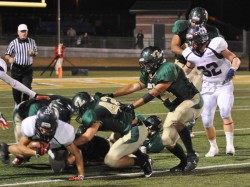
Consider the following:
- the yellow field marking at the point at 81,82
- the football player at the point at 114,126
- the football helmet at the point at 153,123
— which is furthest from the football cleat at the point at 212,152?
the yellow field marking at the point at 81,82

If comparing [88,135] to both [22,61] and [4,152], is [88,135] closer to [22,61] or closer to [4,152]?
[4,152]

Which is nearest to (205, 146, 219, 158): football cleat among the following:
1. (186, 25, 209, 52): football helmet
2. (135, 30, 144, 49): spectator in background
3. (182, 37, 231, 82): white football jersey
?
(182, 37, 231, 82): white football jersey

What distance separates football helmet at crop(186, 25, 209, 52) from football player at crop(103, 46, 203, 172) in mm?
731

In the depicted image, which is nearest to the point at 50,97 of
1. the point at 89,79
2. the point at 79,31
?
the point at 89,79

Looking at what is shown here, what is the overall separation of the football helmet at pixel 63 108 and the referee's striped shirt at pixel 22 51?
4747 millimetres

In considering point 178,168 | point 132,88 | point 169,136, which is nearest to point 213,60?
point 132,88

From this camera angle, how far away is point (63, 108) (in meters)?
7.22

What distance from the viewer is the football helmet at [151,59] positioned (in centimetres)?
719

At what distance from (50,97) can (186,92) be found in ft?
4.68

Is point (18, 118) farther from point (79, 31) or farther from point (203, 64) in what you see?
point (79, 31)

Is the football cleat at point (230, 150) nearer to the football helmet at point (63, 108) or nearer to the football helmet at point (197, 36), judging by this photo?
the football helmet at point (197, 36)

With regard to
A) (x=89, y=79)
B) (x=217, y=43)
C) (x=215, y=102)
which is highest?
(x=217, y=43)

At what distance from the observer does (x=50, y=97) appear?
7625mm

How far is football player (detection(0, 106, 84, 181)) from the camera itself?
21.1 feet
